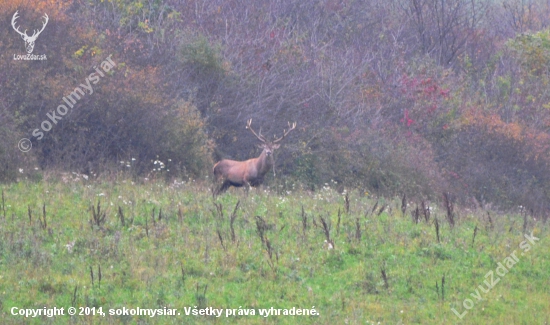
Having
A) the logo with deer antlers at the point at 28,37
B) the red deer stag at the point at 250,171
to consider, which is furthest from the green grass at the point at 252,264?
the logo with deer antlers at the point at 28,37

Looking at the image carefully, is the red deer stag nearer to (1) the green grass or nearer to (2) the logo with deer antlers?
(1) the green grass

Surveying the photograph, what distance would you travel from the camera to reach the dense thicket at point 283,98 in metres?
18.2

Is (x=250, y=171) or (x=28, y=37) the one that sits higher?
(x=28, y=37)

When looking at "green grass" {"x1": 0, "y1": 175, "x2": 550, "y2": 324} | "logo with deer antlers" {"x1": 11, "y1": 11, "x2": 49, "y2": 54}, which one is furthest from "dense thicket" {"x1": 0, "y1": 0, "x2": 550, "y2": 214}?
"green grass" {"x1": 0, "y1": 175, "x2": 550, "y2": 324}

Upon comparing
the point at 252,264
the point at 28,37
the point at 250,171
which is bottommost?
the point at 250,171

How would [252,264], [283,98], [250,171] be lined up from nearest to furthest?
1. [252,264]
2. [250,171]
3. [283,98]

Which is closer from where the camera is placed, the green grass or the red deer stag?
the green grass

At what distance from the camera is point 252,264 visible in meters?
9.51

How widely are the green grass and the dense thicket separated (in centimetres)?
506

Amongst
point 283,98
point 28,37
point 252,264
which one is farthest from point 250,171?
point 252,264

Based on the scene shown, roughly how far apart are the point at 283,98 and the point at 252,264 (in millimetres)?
15245

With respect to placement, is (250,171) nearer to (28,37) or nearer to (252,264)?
(28,37)

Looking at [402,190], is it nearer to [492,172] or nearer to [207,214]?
[492,172]

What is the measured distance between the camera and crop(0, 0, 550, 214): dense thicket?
1825 centimetres
